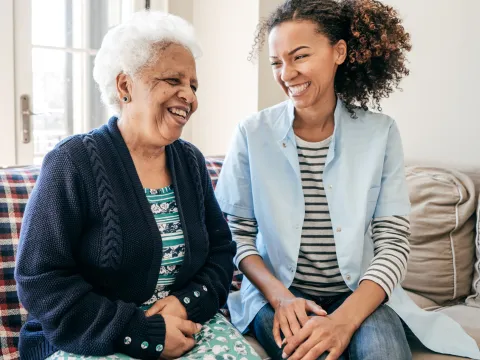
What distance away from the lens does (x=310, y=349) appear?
138cm

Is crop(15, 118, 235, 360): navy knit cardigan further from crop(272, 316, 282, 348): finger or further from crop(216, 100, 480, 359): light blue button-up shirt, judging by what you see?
crop(216, 100, 480, 359): light blue button-up shirt

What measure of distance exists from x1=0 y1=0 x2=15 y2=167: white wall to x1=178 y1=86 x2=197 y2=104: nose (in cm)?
169

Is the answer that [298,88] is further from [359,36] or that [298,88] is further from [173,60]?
[173,60]

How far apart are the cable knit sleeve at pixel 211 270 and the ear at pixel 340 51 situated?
49 cm

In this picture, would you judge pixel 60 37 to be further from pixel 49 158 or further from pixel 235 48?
pixel 49 158

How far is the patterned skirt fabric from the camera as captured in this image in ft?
4.12

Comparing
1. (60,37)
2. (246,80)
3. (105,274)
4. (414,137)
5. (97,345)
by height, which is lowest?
(97,345)

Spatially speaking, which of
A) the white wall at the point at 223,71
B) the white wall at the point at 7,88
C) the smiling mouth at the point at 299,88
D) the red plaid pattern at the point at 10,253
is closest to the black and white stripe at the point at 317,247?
the smiling mouth at the point at 299,88

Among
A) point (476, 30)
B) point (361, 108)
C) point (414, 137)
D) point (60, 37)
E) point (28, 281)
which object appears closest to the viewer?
point (28, 281)

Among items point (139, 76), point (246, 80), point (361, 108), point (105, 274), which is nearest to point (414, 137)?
point (361, 108)

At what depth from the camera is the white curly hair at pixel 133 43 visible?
4.61ft

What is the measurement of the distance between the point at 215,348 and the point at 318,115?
2.42 ft

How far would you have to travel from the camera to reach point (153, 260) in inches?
52.7

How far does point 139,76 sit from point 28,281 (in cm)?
54
